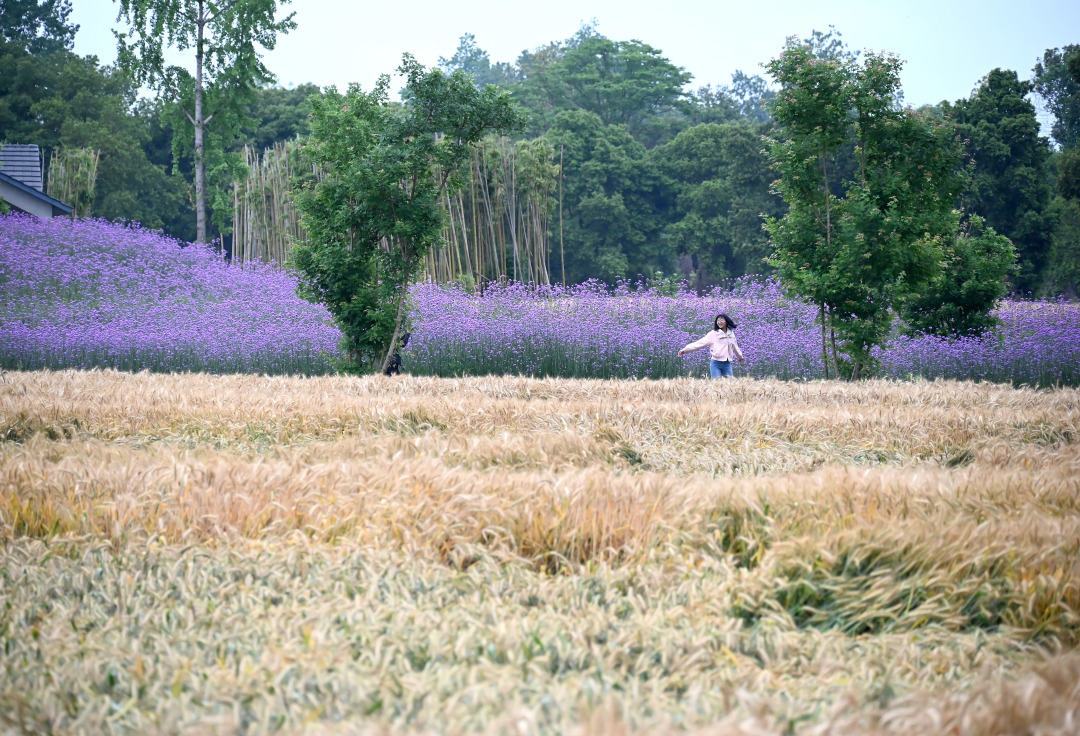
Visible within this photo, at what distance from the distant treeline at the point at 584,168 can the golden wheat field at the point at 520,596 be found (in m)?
16.8

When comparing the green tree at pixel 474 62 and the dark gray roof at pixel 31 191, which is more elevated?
the green tree at pixel 474 62

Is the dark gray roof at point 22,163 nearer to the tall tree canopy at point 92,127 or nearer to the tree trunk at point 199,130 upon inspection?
the tall tree canopy at point 92,127

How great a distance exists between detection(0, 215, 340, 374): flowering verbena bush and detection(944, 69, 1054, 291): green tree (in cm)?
2240

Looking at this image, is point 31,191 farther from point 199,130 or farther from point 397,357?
point 397,357

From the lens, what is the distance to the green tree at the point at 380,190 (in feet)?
34.1

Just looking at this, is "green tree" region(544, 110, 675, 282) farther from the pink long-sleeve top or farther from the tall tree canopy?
the pink long-sleeve top

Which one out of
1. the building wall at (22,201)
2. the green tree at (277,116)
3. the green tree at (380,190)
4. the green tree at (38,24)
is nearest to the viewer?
the green tree at (380,190)

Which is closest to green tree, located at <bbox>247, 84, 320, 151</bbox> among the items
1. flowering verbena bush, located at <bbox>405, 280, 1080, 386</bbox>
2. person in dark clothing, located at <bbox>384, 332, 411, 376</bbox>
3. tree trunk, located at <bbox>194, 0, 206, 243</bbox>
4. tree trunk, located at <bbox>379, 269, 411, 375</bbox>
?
tree trunk, located at <bbox>194, 0, 206, 243</bbox>

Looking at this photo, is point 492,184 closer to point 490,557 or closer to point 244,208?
point 244,208

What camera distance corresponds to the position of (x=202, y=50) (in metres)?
24.1

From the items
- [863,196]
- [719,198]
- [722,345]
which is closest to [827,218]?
[863,196]

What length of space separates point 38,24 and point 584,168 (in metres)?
34.8

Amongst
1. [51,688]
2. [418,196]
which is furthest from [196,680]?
[418,196]

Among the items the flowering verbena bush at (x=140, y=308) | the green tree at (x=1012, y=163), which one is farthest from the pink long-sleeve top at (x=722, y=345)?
the green tree at (x=1012, y=163)
